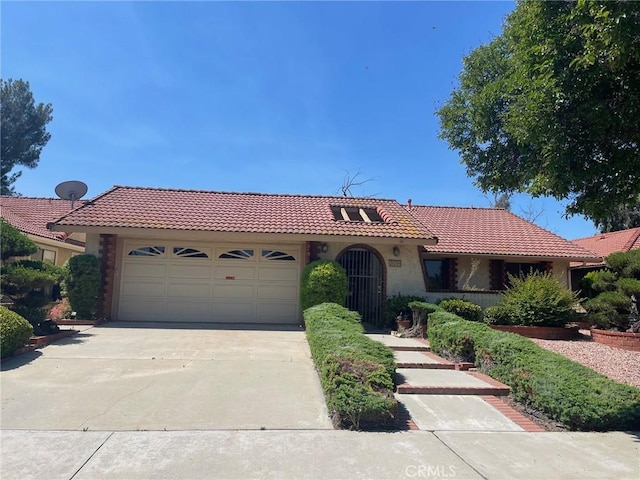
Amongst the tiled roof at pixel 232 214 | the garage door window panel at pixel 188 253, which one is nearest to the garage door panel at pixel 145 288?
the garage door window panel at pixel 188 253

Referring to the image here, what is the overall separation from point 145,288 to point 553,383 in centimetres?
1153

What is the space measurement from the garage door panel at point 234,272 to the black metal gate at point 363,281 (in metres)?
2.86

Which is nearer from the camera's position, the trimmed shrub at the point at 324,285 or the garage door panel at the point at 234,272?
the trimmed shrub at the point at 324,285

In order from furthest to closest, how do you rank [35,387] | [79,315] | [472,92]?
[79,315]
[472,92]
[35,387]

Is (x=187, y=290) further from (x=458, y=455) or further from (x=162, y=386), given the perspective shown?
(x=458, y=455)

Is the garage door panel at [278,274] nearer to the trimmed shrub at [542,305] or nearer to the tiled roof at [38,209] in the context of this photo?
the trimmed shrub at [542,305]

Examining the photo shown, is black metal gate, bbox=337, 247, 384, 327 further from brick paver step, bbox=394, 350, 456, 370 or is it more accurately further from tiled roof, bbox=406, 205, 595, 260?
brick paver step, bbox=394, 350, 456, 370

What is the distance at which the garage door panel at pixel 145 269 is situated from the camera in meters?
14.0

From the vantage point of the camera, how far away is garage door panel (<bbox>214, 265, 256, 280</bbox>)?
1420 centimetres

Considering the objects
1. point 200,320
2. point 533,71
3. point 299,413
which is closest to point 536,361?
point 299,413

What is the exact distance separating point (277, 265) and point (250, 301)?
138 centimetres

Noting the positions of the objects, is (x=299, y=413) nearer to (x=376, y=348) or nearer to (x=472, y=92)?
(x=376, y=348)

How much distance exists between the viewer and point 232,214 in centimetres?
1493

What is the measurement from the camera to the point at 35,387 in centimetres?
657
